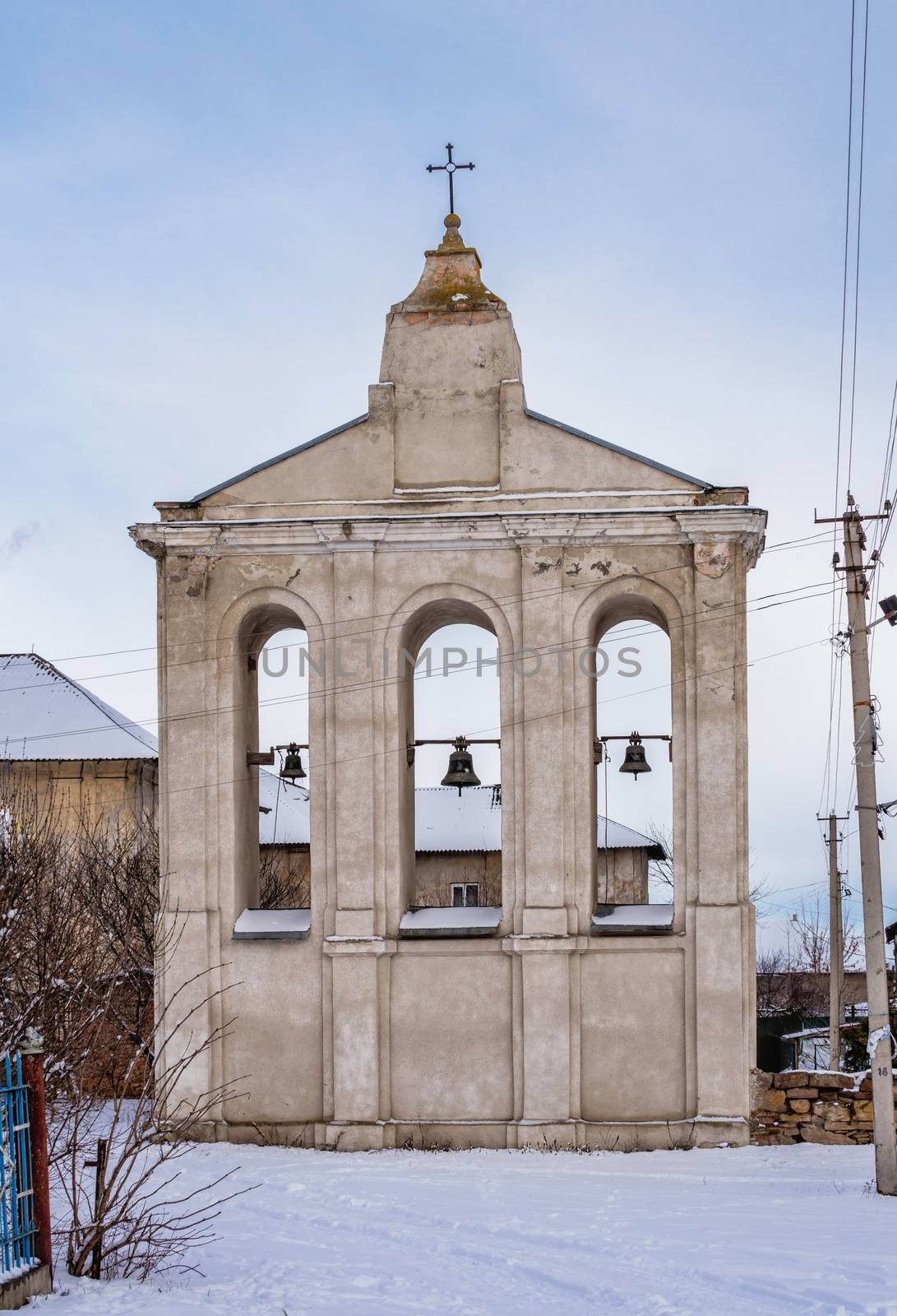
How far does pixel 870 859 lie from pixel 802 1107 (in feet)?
11.5

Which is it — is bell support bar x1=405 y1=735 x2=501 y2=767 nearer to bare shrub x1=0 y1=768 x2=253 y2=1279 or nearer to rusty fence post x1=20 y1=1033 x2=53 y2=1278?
bare shrub x1=0 y1=768 x2=253 y2=1279

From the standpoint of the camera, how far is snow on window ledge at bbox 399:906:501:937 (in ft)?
62.0

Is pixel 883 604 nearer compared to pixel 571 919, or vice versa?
pixel 883 604

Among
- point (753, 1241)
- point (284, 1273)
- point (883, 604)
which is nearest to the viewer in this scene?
point (284, 1273)

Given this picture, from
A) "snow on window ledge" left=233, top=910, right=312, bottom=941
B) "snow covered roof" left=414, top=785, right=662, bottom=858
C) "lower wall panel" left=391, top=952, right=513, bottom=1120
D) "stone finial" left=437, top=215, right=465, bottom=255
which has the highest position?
"stone finial" left=437, top=215, right=465, bottom=255

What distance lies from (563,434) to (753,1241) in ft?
32.0

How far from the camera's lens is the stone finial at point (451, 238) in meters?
20.8

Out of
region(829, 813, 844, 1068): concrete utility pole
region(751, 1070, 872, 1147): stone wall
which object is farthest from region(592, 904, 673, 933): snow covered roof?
region(829, 813, 844, 1068): concrete utility pole

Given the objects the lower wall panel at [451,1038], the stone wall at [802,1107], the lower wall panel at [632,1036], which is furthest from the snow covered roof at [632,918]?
the stone wall at [802,1107]

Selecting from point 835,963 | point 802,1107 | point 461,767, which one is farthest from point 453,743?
point 835,963

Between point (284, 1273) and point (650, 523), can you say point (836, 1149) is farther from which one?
point (284, 1273)

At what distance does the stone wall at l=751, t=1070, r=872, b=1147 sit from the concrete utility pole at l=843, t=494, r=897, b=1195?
1.89 meters

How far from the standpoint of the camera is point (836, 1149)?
1812 cm

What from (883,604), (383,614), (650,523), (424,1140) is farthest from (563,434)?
(424,1140)
